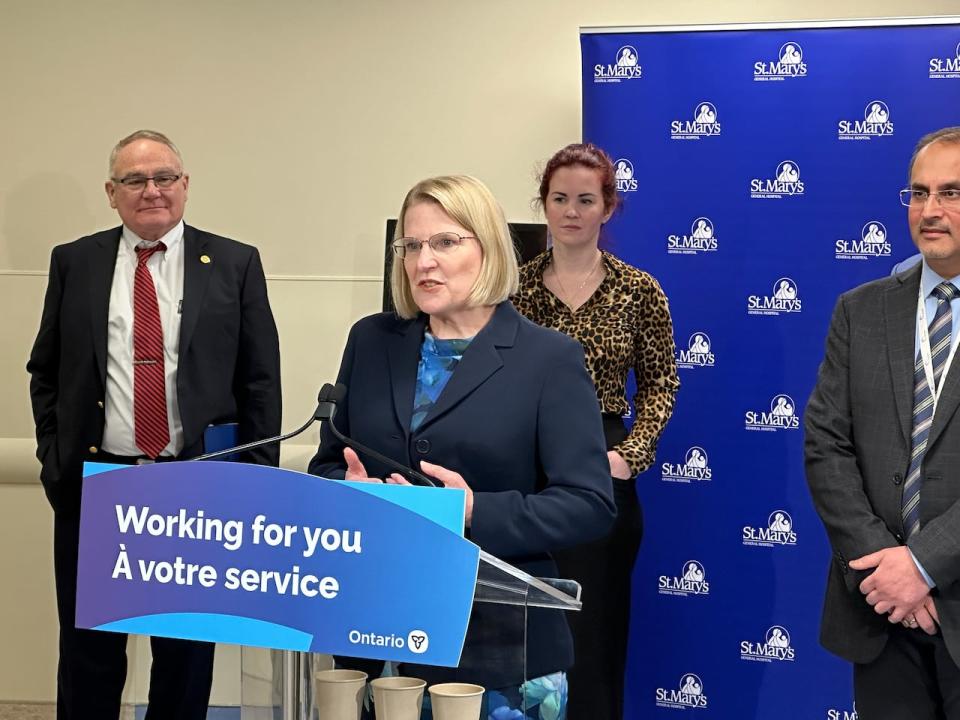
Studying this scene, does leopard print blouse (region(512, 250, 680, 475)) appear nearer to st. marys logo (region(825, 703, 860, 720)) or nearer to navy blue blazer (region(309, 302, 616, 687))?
navy blue blazer (region(309, 302, 616, 687))

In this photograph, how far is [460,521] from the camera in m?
1.56

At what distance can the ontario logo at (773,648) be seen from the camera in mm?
4297

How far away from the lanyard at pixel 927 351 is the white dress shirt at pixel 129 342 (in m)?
2.15

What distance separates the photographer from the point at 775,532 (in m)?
4.33

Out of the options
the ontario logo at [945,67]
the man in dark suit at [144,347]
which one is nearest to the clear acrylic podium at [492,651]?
the man in dark suit at [144,347]

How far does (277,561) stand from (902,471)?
1548mm

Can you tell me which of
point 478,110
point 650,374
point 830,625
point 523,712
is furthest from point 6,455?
point 523,712

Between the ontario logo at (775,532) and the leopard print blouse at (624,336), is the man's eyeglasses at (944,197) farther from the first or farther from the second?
the ontario logo at (775,532)

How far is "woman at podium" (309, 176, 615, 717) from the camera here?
6.95ft

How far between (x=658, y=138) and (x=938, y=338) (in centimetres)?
206

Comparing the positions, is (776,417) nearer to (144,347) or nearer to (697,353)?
(697,353)

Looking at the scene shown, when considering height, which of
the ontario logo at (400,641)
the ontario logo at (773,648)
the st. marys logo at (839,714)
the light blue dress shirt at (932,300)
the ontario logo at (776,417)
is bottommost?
the st. marys logo at (839,714)

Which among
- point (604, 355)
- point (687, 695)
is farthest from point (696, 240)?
point (687, 695)

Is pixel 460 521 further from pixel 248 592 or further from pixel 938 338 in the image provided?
pixel 938 338
